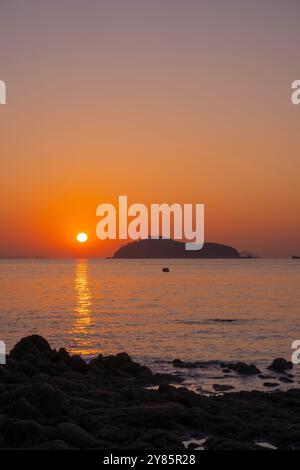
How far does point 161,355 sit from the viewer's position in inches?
1272

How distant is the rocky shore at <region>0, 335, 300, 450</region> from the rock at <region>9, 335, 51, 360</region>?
10.9ft

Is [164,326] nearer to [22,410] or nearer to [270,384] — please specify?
[270,384]

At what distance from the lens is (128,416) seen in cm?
1612

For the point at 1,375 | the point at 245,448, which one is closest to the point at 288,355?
the point at 1,375

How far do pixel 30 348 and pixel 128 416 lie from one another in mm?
11110

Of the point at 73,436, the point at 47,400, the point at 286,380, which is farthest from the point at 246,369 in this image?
the point at 73,436

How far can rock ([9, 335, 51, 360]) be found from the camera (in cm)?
2587

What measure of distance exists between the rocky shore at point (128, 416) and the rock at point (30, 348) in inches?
130

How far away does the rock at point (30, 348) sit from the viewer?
2587 cm

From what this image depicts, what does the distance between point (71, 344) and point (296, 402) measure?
21.2 m

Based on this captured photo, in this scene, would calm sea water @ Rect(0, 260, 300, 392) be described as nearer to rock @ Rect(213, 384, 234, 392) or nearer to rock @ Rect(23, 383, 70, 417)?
rock @ Rect(213, 384, 234, 392)

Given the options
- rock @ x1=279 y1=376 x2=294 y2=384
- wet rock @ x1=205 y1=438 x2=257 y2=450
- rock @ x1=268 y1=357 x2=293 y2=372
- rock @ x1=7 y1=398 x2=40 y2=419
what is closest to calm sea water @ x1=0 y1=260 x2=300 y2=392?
rock @ x1=268 y1=357 x2=293 y2=372
